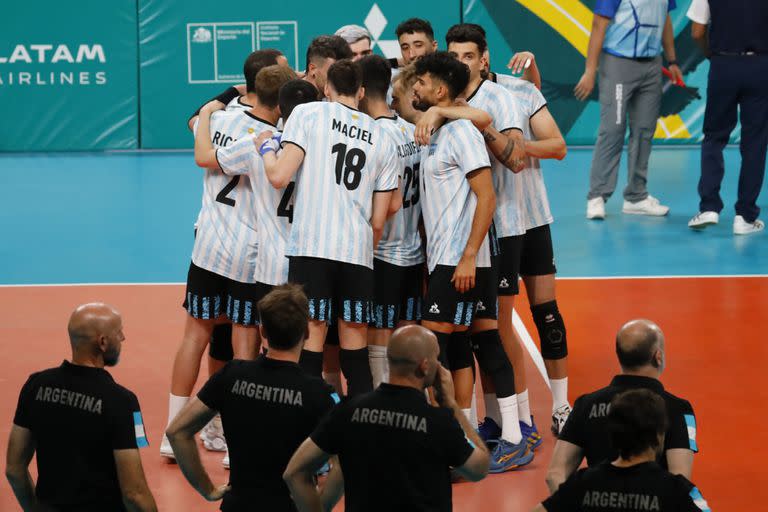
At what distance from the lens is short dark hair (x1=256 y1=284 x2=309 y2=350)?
13.2 feet

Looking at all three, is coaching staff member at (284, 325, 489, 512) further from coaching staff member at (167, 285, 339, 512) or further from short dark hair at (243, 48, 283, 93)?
short dark hair at (243, 48, 283, 93)

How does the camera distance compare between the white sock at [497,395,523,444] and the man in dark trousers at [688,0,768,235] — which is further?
the man in dark trousers at [688,0,768,235]

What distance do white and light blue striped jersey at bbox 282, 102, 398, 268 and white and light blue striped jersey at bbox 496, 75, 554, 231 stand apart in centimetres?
104

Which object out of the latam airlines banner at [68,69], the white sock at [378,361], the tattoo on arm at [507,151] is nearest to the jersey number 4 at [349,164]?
the tattoo on arm at [507,151]

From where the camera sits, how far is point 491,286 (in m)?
5.88

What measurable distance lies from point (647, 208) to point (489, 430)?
7.25m

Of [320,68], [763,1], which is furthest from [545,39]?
[320,68]

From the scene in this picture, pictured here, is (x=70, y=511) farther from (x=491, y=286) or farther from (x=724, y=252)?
(x=724, y=252)

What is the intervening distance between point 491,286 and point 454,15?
39.8 ft

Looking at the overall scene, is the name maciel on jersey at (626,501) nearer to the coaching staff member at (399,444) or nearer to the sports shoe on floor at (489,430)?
the coaching staff member at (399,444)

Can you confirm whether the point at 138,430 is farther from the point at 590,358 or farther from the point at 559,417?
the point at 590,358

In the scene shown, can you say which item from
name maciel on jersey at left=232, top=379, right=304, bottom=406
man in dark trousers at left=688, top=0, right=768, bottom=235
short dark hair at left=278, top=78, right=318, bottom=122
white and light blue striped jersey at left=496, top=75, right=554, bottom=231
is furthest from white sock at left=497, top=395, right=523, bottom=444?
man in dark trousers at left=688, top=0, right=768, bottom=235

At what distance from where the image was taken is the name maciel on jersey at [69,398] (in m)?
3.95

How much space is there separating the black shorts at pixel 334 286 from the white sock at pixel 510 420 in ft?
2.79
